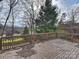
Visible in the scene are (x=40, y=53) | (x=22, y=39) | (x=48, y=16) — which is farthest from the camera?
(x=48, y=16)

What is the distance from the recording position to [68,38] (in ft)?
33.0

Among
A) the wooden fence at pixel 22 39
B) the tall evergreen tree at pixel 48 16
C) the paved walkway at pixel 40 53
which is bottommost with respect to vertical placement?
the paved walkway at pixel 40 53

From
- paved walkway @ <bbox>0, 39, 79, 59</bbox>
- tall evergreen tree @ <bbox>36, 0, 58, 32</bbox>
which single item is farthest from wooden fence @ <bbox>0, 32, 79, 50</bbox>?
tall evergreen tree @ <bbox>36, 0, 58, 32</bbox>

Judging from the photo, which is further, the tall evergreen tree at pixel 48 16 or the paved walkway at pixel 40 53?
the tall evergreen tree at pixel 48 16

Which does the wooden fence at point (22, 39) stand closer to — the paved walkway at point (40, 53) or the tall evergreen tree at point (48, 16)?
the paved walkway at point (40, 53)

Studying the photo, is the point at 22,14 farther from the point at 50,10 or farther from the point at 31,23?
the point at 50,10

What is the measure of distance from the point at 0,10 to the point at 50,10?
17.5 feet

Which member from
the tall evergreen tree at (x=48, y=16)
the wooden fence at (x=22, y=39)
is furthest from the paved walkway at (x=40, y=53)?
the tall evergreen tree at (x=48, y=16)

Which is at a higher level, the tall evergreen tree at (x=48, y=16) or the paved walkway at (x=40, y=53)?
the tall evergreen tree at (x=48, y=16)

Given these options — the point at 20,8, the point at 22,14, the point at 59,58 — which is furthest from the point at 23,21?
the point at 59,58

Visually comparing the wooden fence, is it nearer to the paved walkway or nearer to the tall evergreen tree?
the paved walkway

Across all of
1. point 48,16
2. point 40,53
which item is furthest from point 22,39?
point 48,16

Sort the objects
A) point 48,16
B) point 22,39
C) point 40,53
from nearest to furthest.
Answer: point 40,53 → point 22,39 → point 48,16

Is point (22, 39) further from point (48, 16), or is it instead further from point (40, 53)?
point (48, 16)
